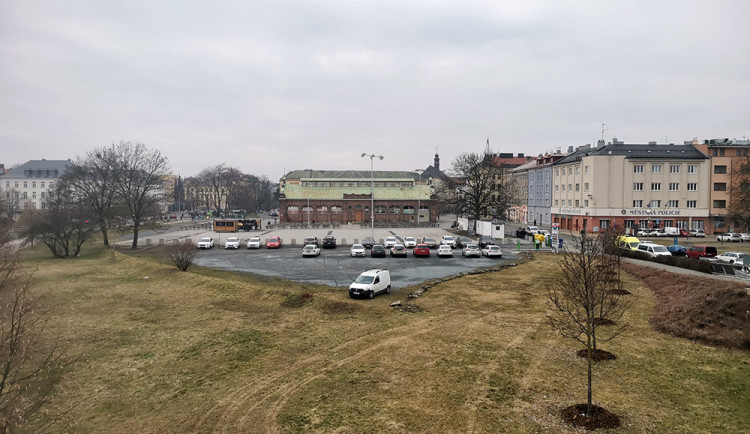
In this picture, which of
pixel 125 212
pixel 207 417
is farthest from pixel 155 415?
pixel 125 212

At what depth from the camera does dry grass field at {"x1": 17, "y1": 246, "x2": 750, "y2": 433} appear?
11.5 metres

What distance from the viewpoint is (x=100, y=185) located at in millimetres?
57688

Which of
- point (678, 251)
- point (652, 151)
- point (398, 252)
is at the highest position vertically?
point (652, 151)

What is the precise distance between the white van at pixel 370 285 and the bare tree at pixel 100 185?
41802mm

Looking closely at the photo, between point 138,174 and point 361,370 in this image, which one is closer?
point 361,370

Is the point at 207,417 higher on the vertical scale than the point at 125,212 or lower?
lower

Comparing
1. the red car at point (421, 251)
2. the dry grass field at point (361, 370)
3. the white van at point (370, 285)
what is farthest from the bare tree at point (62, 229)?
the white van at point (370, 285)

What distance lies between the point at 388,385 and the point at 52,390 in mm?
10318

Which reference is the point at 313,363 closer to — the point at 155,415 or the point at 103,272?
the point at 155,415

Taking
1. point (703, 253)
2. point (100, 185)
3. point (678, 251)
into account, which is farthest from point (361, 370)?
point (100, 185)

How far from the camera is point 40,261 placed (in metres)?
41.8

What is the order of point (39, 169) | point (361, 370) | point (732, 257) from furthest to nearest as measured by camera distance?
point (39, 169), point (732, 257), point (361, 370)

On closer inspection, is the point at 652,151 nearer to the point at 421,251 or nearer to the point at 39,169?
the point at 421,251

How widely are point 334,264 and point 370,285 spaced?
1481 cm
